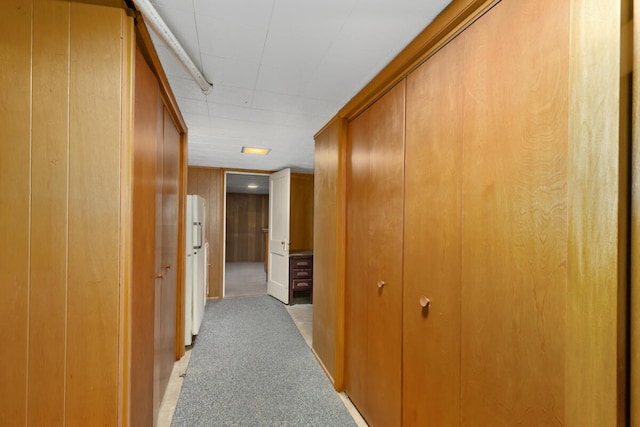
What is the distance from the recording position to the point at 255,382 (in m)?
2.26

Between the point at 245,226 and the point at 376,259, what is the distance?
24.6ft

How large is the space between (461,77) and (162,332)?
231 centimetres

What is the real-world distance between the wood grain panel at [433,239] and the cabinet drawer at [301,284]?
302 centimetres

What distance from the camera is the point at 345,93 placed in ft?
6.49

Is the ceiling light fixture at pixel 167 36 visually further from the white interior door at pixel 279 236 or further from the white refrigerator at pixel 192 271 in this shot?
the white interior door at pixel 279 236

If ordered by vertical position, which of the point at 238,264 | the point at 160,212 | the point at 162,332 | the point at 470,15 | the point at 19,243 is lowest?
the point at 238,264

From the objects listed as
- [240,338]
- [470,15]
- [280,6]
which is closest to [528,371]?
[470,15]

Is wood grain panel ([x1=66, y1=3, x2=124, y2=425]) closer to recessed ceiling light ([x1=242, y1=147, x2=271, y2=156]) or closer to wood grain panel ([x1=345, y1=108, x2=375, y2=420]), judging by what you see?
wood grain panel ([x1=345, y1=108, x2=375, y2=420])

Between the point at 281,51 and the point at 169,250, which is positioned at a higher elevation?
the point at 281,51

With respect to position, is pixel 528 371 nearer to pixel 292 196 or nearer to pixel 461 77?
pixel 461 77

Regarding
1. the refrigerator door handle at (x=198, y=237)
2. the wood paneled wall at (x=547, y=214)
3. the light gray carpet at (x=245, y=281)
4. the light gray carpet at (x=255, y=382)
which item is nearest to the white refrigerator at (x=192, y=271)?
the refrigerator door handle at (x=198, y=237)

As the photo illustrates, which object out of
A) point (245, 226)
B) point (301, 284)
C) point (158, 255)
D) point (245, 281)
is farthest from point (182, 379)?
point (245, 226)

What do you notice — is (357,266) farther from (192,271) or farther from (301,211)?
(301,211)

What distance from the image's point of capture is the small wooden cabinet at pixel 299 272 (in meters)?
4.32
